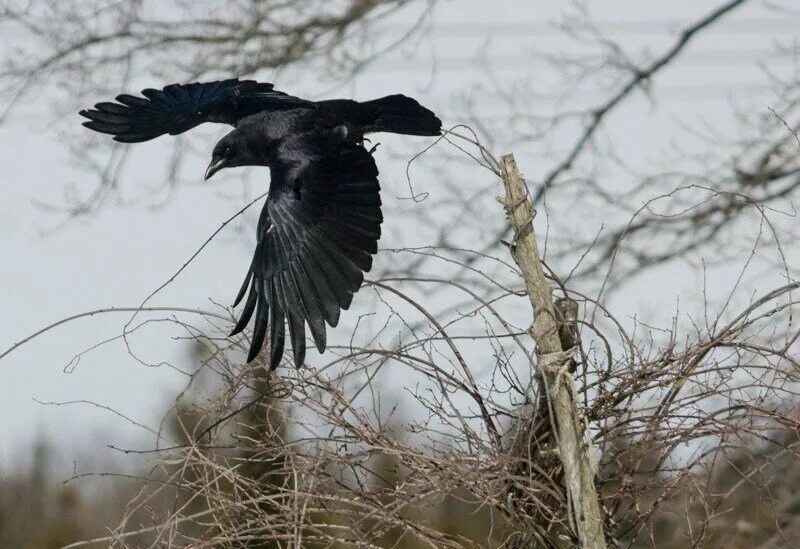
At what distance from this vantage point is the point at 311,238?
3434 mm

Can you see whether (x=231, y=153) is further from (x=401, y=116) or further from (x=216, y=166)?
(x=401, y=116)

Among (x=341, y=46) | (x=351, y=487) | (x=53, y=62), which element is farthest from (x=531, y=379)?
(x=53, y=62)

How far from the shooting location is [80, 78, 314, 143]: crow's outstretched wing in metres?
4.26

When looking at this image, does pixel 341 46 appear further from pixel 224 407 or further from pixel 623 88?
pixel 224 407

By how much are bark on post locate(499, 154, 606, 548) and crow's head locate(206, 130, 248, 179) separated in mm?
1330

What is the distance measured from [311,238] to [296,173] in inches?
12.7

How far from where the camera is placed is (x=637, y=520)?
2.89 metres

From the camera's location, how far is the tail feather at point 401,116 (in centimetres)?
389

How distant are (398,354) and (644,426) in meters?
0.74

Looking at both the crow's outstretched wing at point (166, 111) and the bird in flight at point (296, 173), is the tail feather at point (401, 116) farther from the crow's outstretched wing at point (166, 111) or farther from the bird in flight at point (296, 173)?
the crow's outstretched wing at point (166, 111)

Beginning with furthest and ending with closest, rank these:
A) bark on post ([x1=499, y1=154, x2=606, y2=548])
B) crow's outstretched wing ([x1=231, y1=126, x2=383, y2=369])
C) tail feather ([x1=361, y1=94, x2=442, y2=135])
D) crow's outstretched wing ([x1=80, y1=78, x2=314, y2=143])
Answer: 1. crow's outstretched wing ([x1=80, y1=78, x2=314, y2=143])
2. tail feather ([x1=361, y1=94, x2=442, y2=135])
3. crow's outstretched wing ([x1=231, y1=126, x2=383, y2=369])
4. bark on post ([x1=499, y1=154, x2=606, y2=548])

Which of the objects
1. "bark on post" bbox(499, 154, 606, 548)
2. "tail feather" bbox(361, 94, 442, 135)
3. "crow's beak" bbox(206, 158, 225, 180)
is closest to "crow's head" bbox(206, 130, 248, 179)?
"crow's beak" bbox(206, 158, 225, 180)

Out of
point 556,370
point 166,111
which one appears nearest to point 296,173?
point 166,111

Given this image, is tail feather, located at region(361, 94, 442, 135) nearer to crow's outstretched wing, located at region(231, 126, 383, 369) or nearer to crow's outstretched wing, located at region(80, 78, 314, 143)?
crow's outstretched wing, located at region(231, 126, 383, 369)
